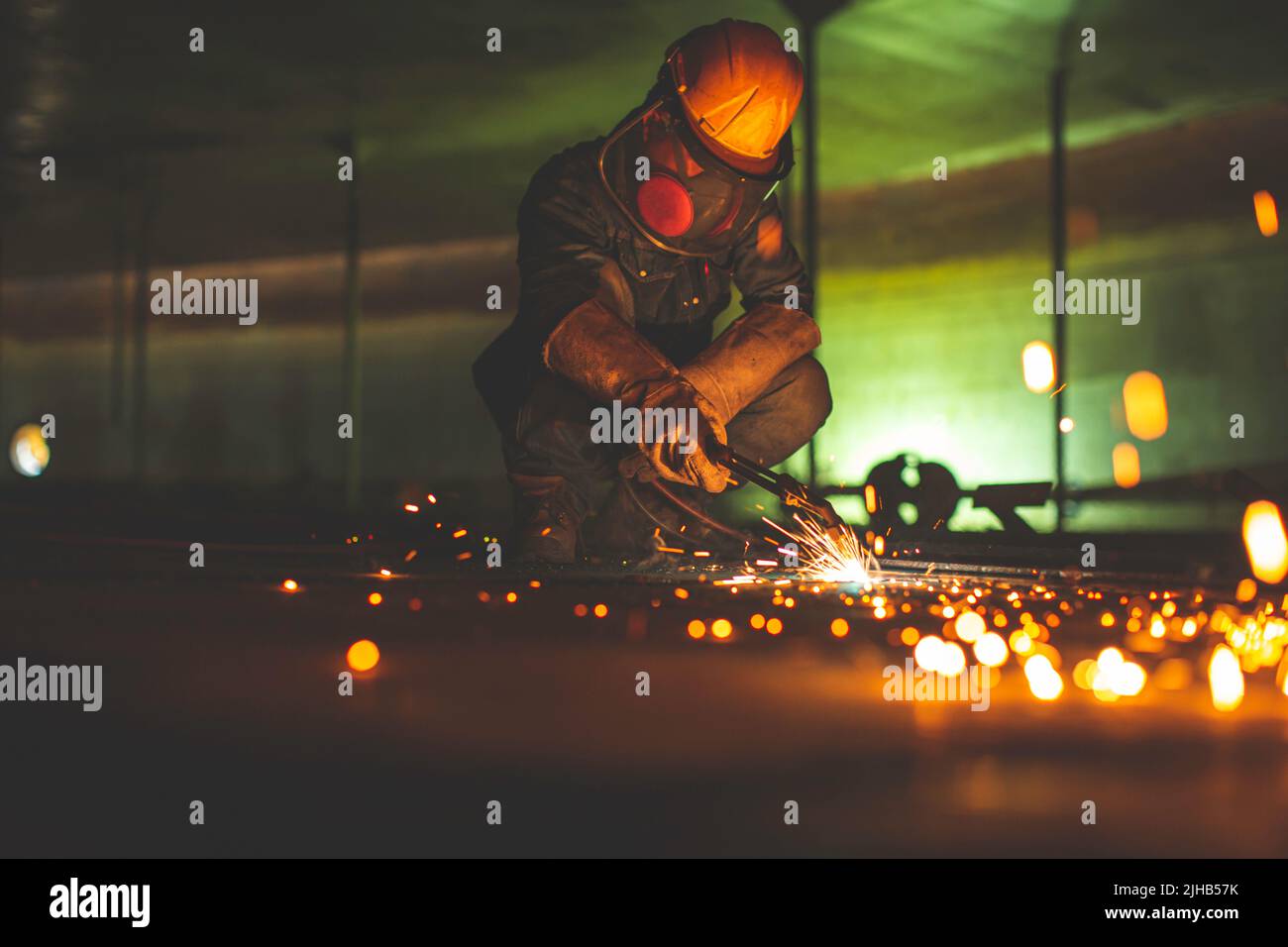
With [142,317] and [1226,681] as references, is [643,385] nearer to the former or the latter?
[1226,681]

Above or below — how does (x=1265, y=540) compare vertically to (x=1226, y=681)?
above

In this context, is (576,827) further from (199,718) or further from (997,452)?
(997,452)

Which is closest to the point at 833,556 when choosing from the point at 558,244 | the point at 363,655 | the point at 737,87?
the point at 558,244

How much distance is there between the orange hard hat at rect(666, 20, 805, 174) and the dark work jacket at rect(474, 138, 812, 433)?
0.39 meters

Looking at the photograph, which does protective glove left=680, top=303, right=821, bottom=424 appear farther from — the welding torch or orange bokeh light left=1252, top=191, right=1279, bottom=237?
orange bokeh light left=1252, top=191, right=1279, bottom=237

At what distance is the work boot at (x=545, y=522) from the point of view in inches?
152

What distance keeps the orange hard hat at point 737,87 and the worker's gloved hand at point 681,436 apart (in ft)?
1.98

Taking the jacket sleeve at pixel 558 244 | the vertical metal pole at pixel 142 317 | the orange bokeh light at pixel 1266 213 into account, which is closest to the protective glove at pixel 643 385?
the jacket sleeve at pixel 558 244

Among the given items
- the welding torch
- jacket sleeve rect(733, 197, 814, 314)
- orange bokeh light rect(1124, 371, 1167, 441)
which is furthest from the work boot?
orange bokeh light rect(1124, 371, 1167, 441)

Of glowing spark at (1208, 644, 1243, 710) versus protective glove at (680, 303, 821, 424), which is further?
protective glove at (680, 303, 821, 424)

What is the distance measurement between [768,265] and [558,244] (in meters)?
0.68

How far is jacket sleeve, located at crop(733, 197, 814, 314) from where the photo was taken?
4.08 metres

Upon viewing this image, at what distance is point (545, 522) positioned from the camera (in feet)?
12.6

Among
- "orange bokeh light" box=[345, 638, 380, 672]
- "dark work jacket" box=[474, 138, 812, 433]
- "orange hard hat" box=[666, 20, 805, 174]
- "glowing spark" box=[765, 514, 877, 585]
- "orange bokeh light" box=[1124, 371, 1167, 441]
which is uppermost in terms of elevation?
"orange bokeh light" box=[1124, 371, 1167, 441]
